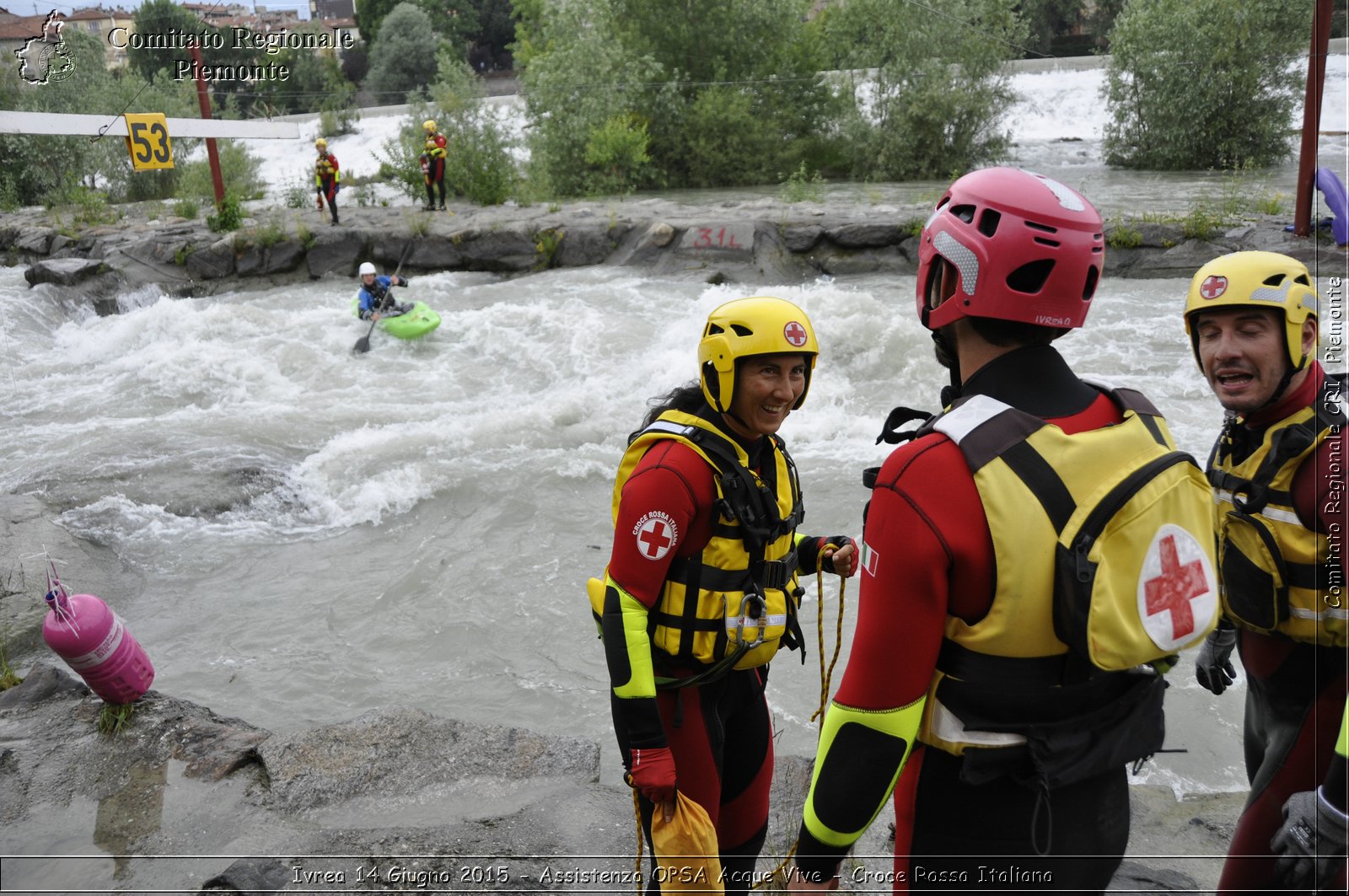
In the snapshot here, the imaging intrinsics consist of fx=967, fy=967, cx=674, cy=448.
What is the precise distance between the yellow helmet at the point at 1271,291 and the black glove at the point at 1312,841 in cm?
104

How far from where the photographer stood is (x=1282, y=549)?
2303mm

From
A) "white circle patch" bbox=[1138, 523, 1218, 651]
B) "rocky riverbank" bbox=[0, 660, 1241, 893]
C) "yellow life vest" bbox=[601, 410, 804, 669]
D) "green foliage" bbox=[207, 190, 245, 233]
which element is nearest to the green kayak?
"green foliage" bbox=[207, 190, 245, 233]

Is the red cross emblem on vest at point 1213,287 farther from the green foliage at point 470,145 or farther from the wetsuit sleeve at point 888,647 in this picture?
the green foliage at point 470,145

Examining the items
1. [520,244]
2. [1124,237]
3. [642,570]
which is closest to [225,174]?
[520,244]

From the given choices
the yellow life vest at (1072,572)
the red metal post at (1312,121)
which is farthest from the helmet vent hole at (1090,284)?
the red metal post at (1312,121)

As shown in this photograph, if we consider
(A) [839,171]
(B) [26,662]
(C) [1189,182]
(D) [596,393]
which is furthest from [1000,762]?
(A) [839,171]

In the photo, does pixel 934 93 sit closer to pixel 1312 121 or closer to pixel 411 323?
pixel 1312 121

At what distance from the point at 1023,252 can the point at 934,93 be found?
23.3 meters

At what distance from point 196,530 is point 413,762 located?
181 inches

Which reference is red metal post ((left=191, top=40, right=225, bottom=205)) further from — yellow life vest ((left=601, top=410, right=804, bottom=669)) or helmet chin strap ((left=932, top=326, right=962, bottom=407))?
helmet chin strap ((left=932, top=326, right=962, bottom=407))

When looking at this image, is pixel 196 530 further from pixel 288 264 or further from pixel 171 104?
pixel 171 104

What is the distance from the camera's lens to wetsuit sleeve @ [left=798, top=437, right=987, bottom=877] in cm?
142

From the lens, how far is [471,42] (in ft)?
150

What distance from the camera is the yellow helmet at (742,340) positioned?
2.42m
